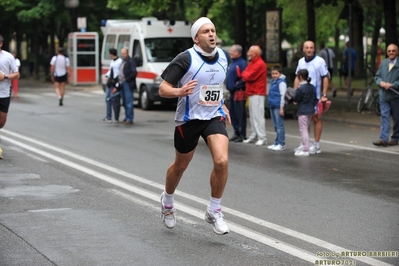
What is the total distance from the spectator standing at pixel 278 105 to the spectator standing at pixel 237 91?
2.97 feet

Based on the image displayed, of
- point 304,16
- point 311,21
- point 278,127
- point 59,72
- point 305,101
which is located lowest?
point 278,127

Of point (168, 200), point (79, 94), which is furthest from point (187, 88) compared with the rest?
point (79, 94)

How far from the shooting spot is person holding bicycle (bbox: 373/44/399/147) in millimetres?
15187

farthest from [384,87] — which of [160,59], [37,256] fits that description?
[160,59]

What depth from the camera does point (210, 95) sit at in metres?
7.65

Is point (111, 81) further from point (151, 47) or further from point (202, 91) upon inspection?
point (202, 91)

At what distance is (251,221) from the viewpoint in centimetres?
827

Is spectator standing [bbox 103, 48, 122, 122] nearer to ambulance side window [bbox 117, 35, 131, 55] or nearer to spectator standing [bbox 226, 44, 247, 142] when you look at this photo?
spectator standing [bbox 226, 44, 247, 142]

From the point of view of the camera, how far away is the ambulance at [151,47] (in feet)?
81.6

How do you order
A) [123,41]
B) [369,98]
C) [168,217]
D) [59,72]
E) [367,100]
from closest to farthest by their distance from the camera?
1. [168,217]
2. [367,100]
3. [369,98]
4. [123,41]
5. [59,72]

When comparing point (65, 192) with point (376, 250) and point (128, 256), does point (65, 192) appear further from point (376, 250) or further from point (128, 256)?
point (376, 250)

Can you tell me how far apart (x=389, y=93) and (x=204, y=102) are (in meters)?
8.42

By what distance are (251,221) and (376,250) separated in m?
1.58

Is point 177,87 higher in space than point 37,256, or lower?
higher
